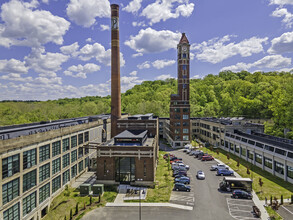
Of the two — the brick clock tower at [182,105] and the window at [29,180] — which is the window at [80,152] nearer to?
the window at [29,180]

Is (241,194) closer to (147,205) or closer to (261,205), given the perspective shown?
(261,205)

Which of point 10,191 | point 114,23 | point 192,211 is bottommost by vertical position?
point 192,211

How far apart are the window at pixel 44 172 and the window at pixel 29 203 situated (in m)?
2.72

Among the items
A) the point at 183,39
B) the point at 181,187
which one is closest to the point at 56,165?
the point at 181,187

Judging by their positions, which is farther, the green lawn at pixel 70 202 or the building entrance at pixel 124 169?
the building entrance at pixel 124 169

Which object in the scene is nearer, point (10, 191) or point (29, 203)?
point (10, 191)

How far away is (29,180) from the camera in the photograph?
29.8 metres

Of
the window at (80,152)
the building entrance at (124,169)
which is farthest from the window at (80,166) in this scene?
the building entrance at (124,169)

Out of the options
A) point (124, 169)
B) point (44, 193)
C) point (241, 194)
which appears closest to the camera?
point (44, 193)

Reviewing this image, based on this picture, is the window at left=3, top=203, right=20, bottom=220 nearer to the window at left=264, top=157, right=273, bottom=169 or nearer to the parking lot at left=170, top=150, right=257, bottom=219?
the parking lot at left=170, top=150, right=257, bottom=219

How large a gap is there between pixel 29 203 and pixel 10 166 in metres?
7.73

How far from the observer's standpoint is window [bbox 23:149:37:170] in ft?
94.9

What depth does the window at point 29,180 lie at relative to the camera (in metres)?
28.8

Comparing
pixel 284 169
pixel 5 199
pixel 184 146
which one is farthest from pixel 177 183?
pixel 184 146
